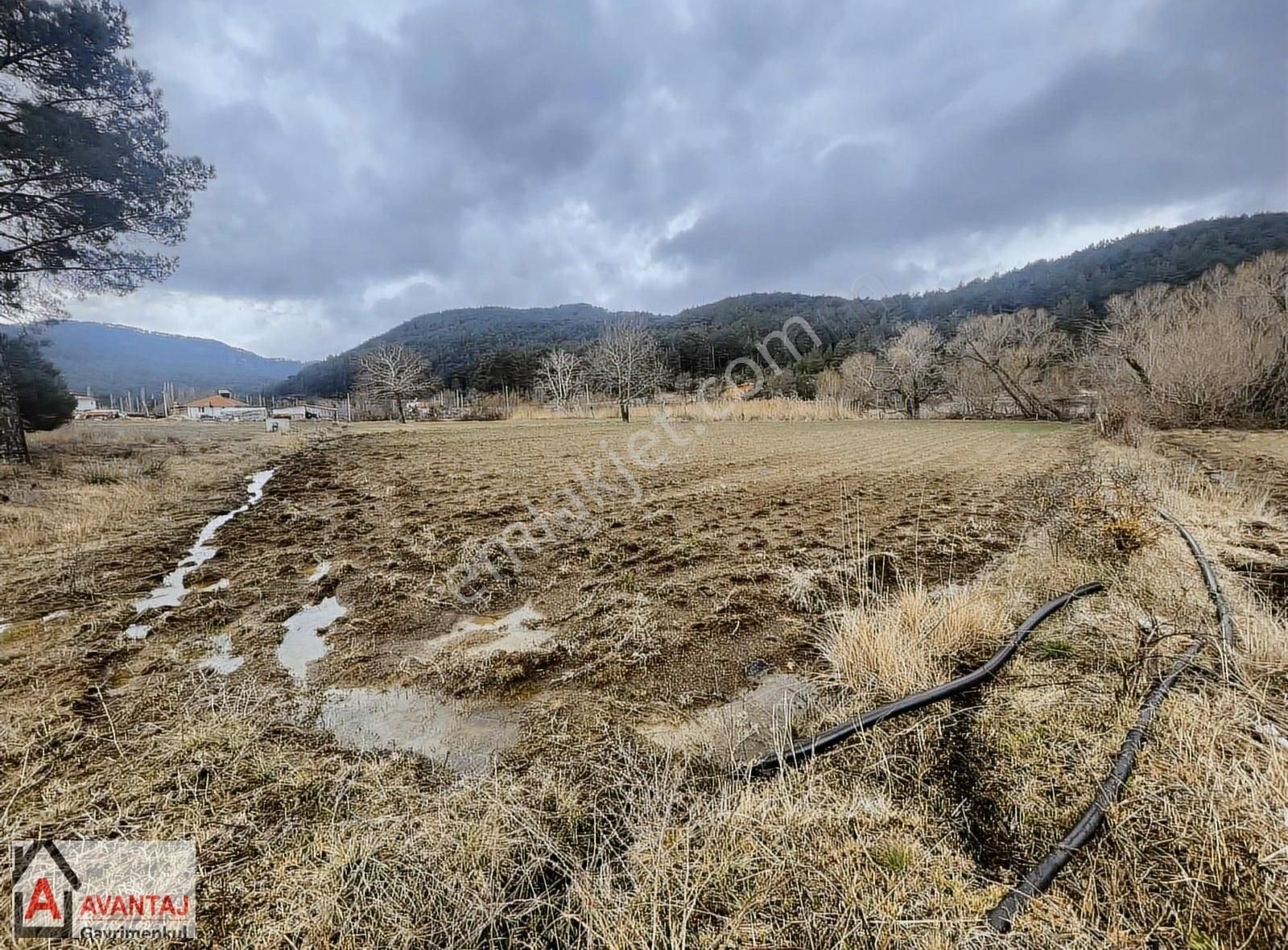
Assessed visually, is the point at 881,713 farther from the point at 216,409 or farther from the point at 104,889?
the point at 216,409

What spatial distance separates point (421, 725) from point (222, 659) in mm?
1549

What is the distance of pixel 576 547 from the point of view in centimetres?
523

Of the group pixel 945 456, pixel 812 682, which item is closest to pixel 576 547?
pixel 812 682

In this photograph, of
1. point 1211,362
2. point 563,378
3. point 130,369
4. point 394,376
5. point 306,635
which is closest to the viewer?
point 306,635

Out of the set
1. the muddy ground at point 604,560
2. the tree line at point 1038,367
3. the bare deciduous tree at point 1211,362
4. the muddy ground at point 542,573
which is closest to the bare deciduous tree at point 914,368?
the tree line at point 1038,367

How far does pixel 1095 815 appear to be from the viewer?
4.84ft

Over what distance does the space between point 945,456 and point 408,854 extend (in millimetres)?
14106

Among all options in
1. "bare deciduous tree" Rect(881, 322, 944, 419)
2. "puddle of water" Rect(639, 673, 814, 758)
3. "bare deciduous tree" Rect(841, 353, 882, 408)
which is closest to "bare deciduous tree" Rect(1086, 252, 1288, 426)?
"bare deciduous tree" Rect(881, 322, 944, 419)

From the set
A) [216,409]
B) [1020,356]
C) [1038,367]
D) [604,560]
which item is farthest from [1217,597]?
[216,409]

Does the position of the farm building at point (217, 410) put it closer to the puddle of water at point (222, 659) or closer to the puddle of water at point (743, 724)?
the puddle of water at point (222, 659)

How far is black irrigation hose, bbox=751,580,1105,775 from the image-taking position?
189 cm

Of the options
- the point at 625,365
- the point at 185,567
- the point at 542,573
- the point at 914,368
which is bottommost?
the point at 542,573

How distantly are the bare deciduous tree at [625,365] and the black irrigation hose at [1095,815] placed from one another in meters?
30.3

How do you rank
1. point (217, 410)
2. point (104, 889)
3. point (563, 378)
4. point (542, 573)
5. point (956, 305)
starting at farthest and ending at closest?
point (217, 410) → point (956, 305) → point (563, 378) → point (542, 573) → point (104, 889)
